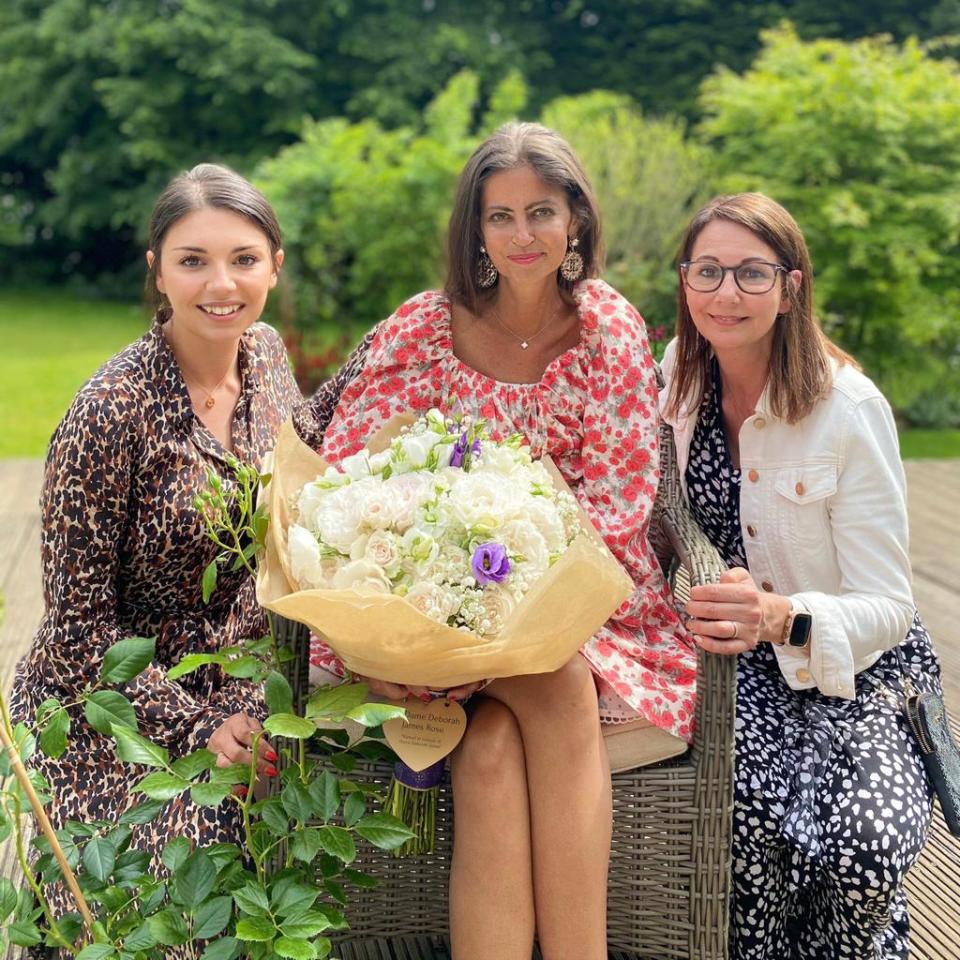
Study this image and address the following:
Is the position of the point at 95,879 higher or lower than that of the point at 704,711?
lower

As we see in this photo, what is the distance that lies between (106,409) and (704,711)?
1268 mm

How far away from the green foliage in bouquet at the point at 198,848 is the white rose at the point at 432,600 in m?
0.16

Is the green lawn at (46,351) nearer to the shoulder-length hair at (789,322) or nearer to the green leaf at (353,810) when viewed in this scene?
the shoulder-length hair at (789,322)

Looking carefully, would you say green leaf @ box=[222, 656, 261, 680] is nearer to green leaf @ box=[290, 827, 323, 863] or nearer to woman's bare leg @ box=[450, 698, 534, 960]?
green leaf @ box=[290, 827, 323, 863]

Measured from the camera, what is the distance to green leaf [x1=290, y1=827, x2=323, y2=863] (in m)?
1.74

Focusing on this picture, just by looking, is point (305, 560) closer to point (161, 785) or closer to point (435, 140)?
point (161, 785)

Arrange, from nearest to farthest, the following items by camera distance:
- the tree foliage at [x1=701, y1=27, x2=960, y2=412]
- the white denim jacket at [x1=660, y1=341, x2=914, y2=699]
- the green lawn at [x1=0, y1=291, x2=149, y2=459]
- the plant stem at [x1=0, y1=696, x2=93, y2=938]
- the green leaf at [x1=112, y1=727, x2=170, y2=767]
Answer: the plant stem at [x1=0, y1=696, x2=93, y2=938], the green leaf at [x1=112, y1=727, x2=170, y2=767], the white denim jacket at [x1=660, y1=341, x2=914, y2=699], the tree foliage at [x1=701, y1=27, x2=960, y2=412], the green lawn at [x1=0, y1=291, x2=149, y2=459]

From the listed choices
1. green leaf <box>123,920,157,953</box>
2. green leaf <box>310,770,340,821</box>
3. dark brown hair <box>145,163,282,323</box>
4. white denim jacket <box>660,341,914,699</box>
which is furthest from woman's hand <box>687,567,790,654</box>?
dark brown hair <box>145,163,282,323</box>

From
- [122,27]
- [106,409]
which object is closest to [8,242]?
[122,27]

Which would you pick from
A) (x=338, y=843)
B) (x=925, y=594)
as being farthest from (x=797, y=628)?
(x=925, y=594)

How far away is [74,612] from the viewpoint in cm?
220

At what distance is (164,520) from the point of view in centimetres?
226

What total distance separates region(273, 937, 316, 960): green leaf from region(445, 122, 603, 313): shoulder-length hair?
1.45m

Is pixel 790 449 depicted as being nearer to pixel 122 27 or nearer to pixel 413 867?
pixel 413 867
